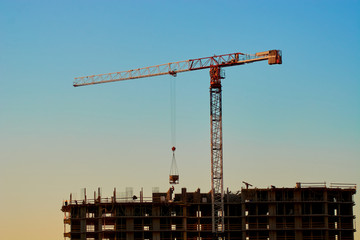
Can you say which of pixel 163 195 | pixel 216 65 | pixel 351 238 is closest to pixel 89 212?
pixel 163 195

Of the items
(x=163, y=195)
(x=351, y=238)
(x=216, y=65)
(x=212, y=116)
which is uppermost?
(x=216, y=65)

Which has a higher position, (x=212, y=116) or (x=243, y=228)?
(x=212, y=116)

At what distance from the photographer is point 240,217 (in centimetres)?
14488

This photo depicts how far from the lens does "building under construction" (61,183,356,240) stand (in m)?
142

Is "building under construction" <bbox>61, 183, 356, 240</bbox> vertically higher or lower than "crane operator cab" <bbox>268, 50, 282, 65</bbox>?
lower

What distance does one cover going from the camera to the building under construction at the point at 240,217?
465 feet

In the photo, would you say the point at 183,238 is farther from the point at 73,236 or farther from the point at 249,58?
the point at 249,58

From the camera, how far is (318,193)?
144 metres

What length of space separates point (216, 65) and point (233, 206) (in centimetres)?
3024

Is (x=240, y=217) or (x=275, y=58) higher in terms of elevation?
(x=275, y=58)

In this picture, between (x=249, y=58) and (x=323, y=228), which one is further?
(x=249, y=58)

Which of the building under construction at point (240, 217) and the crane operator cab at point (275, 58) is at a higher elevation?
the crane operator cab at point (275, 58)

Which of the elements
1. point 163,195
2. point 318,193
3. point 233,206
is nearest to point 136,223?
point 163,195

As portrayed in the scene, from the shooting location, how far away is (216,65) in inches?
6142
